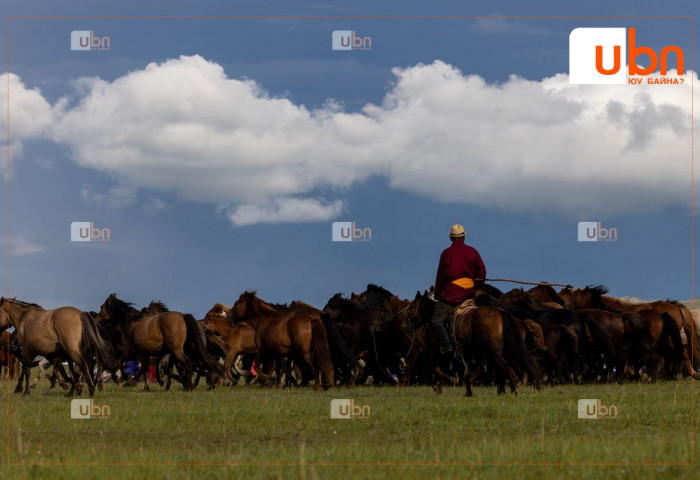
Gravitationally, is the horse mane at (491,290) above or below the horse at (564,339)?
above

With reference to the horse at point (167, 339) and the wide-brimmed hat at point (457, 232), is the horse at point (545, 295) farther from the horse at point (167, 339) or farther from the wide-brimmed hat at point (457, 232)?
the wide-brimmed hat at point (457, 232)

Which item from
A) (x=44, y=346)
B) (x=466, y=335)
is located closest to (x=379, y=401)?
(x=466, y=335)

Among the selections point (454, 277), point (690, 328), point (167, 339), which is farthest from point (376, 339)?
point (454, 277)

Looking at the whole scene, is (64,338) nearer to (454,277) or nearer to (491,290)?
(454,277)

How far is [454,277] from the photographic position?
1573 cm

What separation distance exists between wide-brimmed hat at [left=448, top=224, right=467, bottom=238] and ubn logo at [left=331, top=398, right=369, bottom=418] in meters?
3.96

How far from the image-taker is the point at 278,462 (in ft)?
26.9

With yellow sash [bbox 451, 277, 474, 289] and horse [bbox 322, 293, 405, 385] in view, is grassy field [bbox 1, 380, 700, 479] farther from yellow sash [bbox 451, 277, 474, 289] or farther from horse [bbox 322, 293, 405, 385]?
horse [bbox 322, 293, 405, 385]

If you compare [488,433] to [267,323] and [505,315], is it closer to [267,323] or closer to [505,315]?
[505,315]

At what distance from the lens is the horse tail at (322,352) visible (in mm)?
20844

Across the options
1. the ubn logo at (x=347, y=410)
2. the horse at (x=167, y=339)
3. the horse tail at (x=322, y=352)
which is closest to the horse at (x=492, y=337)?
the ubn logo at (x=347, y=410)

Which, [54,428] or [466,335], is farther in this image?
[466,335]

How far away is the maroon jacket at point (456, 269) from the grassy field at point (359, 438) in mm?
1842

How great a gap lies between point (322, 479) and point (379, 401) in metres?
8.40
